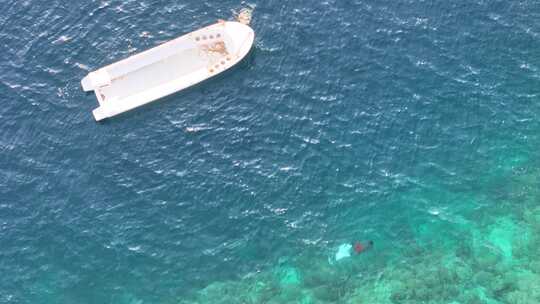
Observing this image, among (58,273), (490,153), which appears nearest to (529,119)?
Result: (490,153)

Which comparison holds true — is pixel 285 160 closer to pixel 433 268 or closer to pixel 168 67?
pixel 168 67

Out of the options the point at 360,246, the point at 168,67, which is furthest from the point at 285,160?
the point at 168,67

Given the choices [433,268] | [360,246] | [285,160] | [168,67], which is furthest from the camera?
[168,67]

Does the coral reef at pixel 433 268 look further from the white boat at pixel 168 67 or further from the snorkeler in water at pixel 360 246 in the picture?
the white boat at pixel 168 67

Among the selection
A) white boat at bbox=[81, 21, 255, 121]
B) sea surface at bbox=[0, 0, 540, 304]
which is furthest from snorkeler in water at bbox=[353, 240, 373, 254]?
white boat at bbox=[81, 21, 255, 121]

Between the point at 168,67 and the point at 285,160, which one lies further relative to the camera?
the point at 168,67
